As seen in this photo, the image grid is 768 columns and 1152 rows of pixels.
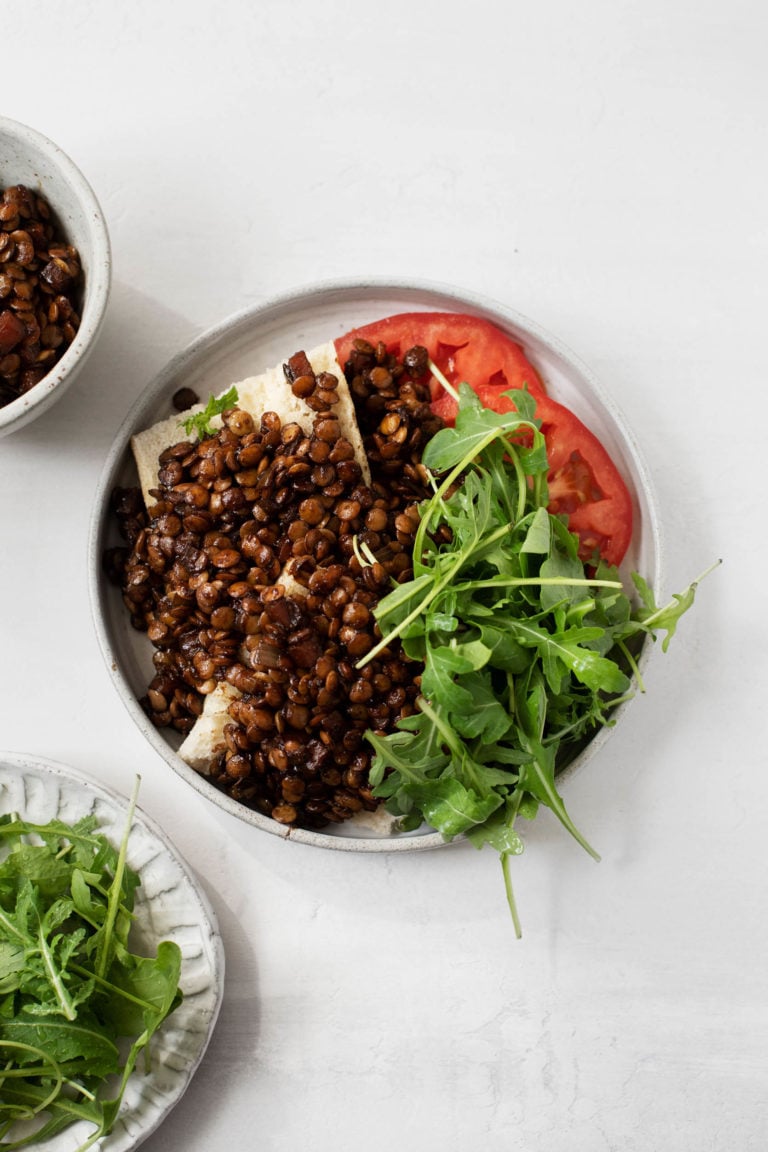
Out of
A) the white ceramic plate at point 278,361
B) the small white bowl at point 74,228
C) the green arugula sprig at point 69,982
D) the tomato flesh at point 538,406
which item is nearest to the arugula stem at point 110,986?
the green arugula sprig at point 69,982

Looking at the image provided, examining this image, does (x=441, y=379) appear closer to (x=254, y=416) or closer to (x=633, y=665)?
(x=254, y=416)

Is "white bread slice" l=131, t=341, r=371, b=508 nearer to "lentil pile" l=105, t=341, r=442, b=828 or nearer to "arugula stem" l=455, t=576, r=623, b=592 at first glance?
"lentil pile" l=105, t=341, r=442, b=828

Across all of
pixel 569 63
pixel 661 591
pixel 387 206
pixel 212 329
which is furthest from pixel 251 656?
pixel 569 63

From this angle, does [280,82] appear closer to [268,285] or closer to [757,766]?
[268,285]

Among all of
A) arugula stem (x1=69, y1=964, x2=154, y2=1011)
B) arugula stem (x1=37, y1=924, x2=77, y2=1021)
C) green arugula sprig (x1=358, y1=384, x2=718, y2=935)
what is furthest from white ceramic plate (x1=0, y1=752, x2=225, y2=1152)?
green arugula sprig (x1=358, y1=384, x2=718, y2=935)

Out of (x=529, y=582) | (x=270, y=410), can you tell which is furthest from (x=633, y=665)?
(x=270, y=410)

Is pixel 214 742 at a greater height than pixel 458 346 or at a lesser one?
lesser
